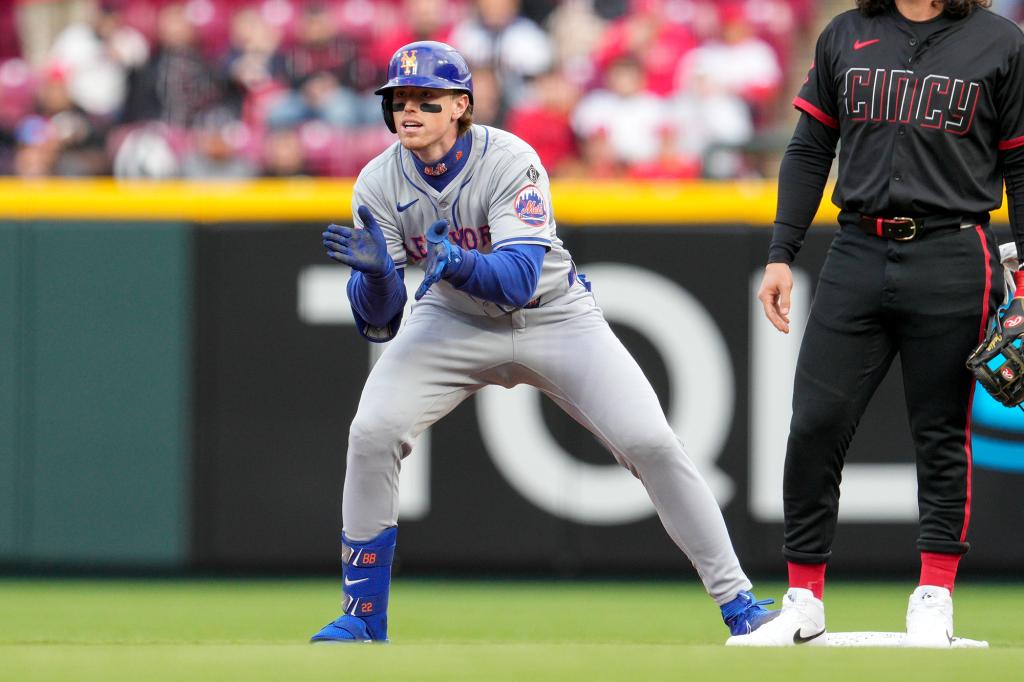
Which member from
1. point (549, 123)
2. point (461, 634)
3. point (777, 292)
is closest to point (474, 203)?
point (777, 292)

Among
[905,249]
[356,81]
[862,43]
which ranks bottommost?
[905,249]

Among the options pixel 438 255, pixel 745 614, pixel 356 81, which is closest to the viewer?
pixel 438 255

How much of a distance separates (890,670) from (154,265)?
14.0 ft

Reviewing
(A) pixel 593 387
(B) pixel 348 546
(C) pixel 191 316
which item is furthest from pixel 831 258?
(C) pixel 191 316

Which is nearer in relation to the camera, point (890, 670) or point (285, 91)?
point (890, 670)

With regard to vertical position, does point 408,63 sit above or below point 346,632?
above

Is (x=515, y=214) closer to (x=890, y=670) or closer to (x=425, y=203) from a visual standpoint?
(x=425, y=203)

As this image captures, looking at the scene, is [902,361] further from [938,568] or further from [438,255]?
[438,255]

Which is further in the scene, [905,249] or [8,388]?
[8,388]

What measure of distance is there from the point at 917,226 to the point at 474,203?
1268 mm

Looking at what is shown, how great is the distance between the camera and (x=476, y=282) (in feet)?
14.2

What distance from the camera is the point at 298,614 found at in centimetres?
608

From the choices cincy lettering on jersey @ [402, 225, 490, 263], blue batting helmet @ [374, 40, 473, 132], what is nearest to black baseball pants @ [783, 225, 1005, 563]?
cincy lettering on jersey @ [402, 225, 490, 263]

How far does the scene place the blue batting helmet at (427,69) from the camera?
14.7ft
